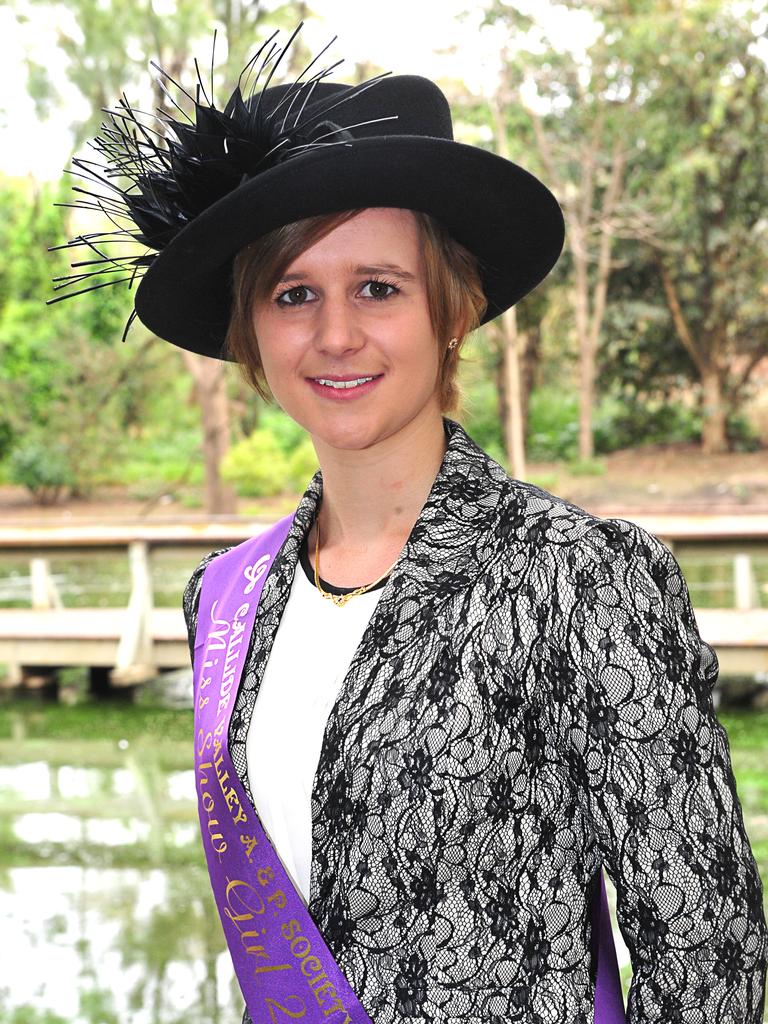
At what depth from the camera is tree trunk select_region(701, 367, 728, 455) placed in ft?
55.4

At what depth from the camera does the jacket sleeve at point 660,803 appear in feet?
3.05

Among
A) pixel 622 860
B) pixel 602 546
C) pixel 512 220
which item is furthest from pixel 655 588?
pixel 512 220

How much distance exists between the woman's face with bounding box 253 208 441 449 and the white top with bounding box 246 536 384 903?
0.17m

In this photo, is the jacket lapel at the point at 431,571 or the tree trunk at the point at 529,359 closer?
the jacket lapel at the point at 431,571

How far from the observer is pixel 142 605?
5977mm

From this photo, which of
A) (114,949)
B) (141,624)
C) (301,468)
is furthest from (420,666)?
(301,468)

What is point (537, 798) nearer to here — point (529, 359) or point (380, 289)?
point (380, 289)

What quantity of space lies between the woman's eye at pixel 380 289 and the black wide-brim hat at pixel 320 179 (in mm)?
67

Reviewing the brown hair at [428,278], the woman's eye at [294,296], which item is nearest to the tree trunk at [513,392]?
the brown hair at [428,278]

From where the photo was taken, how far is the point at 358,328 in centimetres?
113

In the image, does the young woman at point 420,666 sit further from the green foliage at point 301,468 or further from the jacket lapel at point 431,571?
the green foliage at point 301,468

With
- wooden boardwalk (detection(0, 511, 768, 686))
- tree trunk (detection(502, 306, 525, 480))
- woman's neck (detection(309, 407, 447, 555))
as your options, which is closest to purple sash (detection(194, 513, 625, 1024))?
woman's neck (detection(309, 407, 447, 555))

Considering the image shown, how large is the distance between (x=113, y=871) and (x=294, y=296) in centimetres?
317

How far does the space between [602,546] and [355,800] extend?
282 mm
